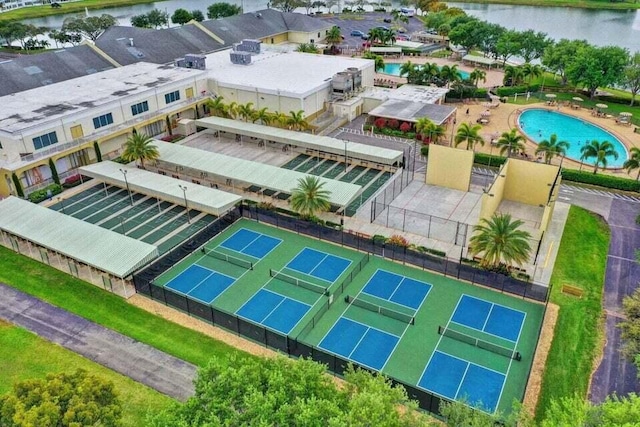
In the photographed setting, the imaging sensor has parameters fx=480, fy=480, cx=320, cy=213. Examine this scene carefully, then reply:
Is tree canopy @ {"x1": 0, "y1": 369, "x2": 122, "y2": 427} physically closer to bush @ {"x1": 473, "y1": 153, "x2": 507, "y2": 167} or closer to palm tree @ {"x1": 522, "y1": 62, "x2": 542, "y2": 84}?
bush @ {"x1": 473, "y1": 153, "x2": 507, "y2": 167}

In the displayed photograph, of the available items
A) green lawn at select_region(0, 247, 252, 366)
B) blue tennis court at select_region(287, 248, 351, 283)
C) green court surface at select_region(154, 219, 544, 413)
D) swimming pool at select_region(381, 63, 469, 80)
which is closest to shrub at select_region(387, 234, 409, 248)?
green court surface at select_region(154, 219, 544, 413)

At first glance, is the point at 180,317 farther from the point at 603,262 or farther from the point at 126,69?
the point at 126,69

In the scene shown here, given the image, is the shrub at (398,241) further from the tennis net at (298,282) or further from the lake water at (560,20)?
the lake water at (560,20)

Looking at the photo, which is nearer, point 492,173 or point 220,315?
point 220,315

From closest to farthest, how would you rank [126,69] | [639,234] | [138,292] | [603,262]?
[138,292] < [603,262] < [639,234] < [126,69]

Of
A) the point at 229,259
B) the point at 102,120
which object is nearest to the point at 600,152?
the point at 229,259

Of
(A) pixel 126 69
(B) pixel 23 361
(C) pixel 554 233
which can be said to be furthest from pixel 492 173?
(A) pixel 126 69

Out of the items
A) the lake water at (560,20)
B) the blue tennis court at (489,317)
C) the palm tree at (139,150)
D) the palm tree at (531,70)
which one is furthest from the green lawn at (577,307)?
the lake water at (560,20)
